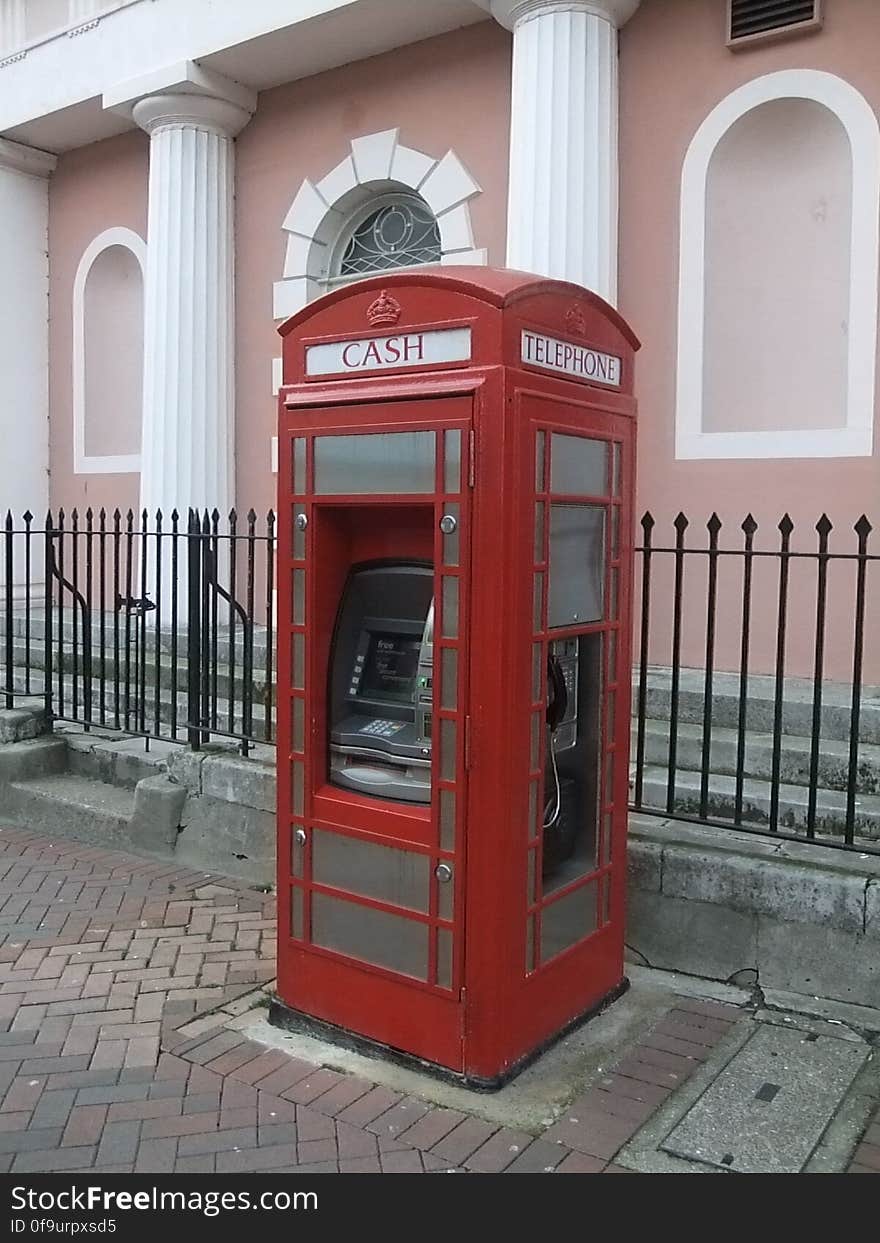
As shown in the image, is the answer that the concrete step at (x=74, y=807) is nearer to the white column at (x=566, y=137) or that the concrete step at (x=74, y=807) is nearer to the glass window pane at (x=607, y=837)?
the glass window pane at (x=607, y=837)

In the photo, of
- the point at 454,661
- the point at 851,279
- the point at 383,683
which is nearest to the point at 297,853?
the point at 383,683

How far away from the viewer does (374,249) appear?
829 cm

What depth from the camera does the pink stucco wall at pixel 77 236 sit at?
9.70m

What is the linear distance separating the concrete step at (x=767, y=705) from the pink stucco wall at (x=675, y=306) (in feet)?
1.14

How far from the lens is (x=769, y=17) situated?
6.13 meters

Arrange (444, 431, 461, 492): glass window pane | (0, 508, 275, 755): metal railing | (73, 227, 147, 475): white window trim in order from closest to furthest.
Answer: (444, 431, 461, 492): glass window pane → (0, 508, 275, 755): metal railing → (73, 227, 147, 475): white window trim

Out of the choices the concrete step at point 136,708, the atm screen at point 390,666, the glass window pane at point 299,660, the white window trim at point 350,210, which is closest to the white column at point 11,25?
the white window trim at point 350,210

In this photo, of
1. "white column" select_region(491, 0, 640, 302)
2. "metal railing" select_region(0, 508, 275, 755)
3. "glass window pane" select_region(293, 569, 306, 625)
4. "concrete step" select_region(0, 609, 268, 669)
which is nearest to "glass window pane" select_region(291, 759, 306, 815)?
"glass window pane" select_region(293, 569, 306, 625)

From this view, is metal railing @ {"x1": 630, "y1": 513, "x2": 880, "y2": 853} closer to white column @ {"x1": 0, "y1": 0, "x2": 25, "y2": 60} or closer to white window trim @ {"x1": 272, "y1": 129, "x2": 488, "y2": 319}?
white window trim @ {"x1": 272, "y1": 129, "x2": 488, "y2": 319}

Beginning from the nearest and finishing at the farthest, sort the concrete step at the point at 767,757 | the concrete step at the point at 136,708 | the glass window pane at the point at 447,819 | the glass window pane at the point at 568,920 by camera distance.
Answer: the glass window pane at the point at 447,819 < the glass window pane at the point at 568,920 < the concrete step at the point at 767,757 < the concrete step at the point at 136,708

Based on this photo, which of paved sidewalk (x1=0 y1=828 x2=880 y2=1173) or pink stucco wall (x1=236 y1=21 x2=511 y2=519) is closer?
paved sidewalk (x1=0 y1=828 x2=880 y2=1173)

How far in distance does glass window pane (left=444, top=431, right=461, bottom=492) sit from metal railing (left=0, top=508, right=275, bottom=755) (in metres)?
1.79

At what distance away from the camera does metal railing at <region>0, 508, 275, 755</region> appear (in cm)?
570

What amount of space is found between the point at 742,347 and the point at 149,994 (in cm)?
495
